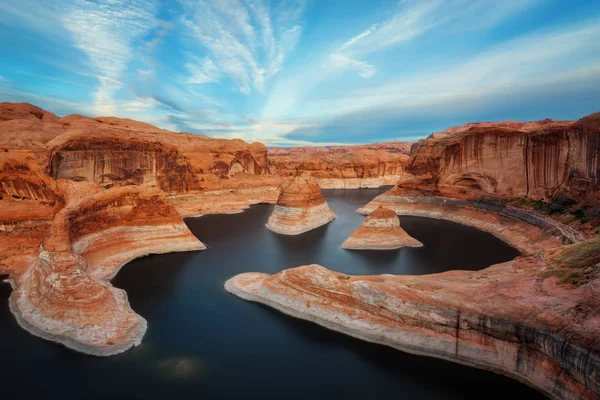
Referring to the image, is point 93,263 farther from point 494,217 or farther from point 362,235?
point 494,217

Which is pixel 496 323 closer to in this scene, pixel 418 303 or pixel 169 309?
pixel 418 303

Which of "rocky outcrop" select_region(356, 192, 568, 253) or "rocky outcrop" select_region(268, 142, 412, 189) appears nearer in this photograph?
"rocky outcrop" select_region(356, 192, 568, 253)

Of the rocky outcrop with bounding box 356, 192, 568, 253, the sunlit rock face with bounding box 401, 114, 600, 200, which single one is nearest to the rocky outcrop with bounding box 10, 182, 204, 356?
the rocky outcrop with bounding box 356, 192, 568, 253

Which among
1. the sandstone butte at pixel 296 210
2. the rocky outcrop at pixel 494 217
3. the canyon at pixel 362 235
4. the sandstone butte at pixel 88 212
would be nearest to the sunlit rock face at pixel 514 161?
the canyon at pixel 362 235

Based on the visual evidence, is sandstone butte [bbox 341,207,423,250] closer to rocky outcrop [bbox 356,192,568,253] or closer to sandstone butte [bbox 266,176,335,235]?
sandstone butte [bbox 266,176,335,235]

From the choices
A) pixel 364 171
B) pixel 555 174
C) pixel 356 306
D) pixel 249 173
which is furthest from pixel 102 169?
pixel 364 171

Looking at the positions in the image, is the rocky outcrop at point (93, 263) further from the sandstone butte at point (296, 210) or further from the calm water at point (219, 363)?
the sandstone butte at point (296, 210)
